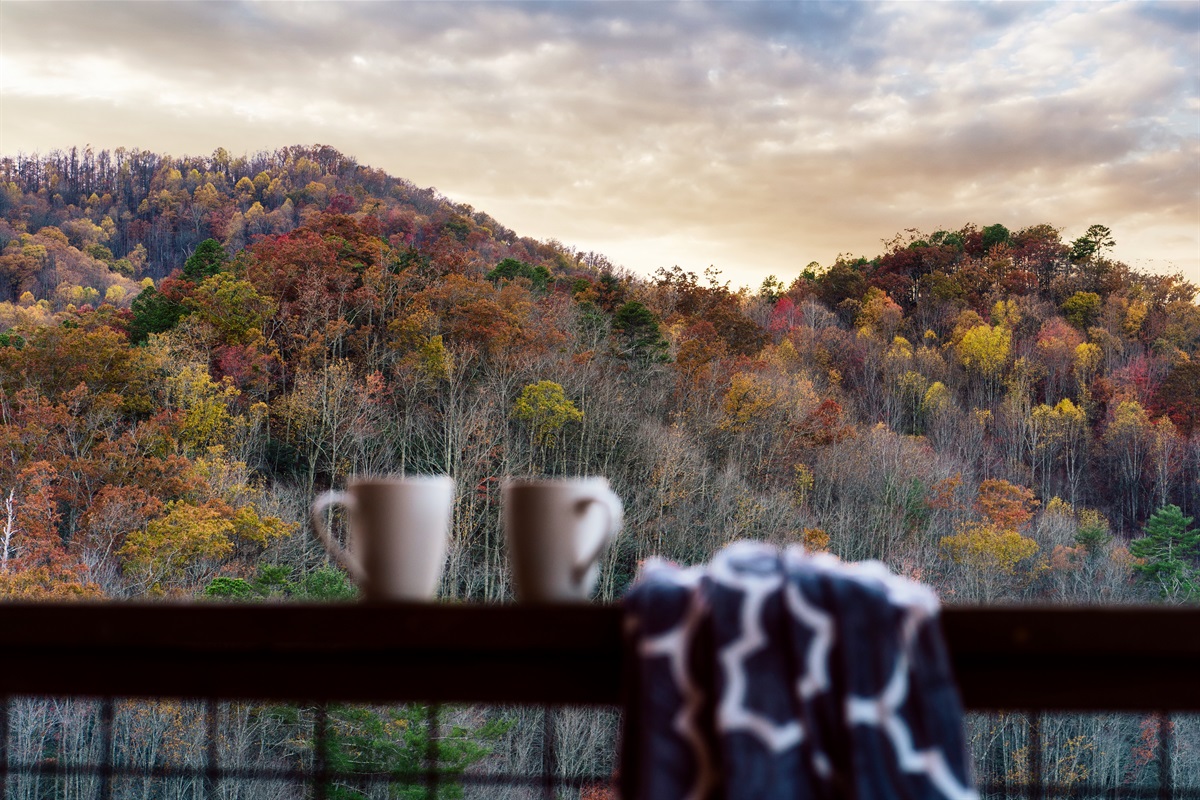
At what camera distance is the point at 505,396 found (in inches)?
776

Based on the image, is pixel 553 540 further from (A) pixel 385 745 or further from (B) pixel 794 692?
(A) pixel 385 745

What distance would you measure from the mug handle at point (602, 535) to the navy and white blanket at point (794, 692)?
107 millimetres

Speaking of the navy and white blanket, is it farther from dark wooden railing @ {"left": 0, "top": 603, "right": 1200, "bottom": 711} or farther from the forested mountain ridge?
the forested mountain ridge

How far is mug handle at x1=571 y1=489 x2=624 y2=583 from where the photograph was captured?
77cm

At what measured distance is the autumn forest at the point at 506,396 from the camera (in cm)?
1700

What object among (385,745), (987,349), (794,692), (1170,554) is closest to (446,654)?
(794,692)

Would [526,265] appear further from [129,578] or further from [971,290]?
[971,290]

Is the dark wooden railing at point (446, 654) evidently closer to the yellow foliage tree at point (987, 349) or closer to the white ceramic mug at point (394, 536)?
the white ceramic mug at point (394, 536)

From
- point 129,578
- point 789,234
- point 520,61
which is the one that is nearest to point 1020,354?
point 789,234

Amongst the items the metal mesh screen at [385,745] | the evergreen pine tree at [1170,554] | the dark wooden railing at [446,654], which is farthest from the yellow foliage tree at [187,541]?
the evergreen pine tree at [1170,554]

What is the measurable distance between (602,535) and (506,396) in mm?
19070

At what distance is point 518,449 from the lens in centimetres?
1911

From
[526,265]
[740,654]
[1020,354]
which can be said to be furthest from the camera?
[1020,354]

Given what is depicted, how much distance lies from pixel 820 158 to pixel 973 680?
32267mm
